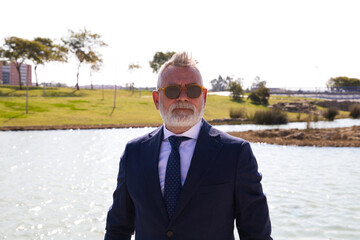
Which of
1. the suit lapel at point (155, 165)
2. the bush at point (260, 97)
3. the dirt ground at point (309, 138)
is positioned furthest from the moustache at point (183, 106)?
the bush at point (260, 97)

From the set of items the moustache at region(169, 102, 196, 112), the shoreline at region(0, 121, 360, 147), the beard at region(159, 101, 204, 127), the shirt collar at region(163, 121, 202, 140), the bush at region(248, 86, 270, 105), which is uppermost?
the moustache at region(169, 102, 196, 112)

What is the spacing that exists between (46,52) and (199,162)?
70750 mm

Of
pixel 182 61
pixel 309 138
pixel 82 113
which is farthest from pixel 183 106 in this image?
pixel 82 113

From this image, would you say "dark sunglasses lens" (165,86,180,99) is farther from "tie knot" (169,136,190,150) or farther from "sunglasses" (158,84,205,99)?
"tie knot" (169,136,190,150)

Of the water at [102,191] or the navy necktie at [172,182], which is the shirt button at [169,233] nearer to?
the navy necktie at [172,182]

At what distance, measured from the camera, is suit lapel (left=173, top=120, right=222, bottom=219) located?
7.22 ft

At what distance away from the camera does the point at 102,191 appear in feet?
35.2

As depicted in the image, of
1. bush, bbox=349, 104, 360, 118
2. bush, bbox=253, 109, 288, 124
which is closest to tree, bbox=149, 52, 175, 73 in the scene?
bush, bbox=349, 104, 360, 118

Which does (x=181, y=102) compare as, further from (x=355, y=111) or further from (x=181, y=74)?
(x=355, y=111)

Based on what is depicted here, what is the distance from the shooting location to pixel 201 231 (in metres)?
2.23

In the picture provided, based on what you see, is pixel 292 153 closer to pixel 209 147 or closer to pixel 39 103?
pixel 209 147

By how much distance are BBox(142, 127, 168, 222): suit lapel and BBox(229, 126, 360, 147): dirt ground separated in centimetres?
1918

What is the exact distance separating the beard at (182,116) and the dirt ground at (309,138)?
755 inches

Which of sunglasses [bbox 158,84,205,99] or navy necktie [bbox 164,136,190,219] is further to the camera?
sunglasses [bbox 158,84,205,99]
